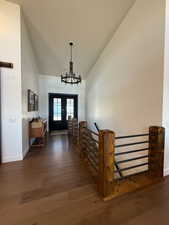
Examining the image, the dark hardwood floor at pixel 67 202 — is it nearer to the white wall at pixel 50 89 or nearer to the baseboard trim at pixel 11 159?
the baseboard trim at pixel 11 159

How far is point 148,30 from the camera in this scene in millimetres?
2742

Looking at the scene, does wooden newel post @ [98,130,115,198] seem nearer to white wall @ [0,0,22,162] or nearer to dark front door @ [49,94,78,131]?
white wall @ [0,0,22,162]

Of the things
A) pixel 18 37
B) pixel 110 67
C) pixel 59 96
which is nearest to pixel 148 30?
pixel 110 67

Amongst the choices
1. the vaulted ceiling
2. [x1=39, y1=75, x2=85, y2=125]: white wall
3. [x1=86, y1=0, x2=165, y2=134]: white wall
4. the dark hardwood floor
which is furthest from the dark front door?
the dark hardwood floor

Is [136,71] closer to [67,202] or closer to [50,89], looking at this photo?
[67,202]

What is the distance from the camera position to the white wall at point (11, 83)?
9.51ft

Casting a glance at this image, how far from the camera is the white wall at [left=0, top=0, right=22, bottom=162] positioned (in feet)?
9.51

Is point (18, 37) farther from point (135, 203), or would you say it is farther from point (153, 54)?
point (135, 203)

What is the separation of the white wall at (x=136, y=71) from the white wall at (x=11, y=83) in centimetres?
277

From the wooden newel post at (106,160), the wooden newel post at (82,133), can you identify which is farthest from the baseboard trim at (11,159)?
the wooden newel post at (106,160)

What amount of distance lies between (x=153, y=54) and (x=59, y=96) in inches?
216

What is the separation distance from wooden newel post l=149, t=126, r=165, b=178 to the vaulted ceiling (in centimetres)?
337

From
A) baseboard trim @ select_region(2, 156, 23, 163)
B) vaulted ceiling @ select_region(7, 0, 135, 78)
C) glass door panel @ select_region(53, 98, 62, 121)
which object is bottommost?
baseboard trim @ select_region(2, 156, 23, 163)

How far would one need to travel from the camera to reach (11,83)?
2988 mm
